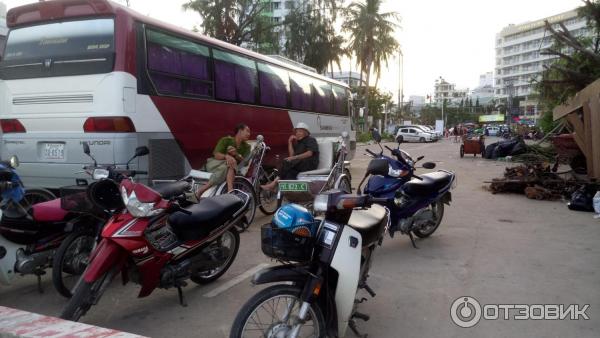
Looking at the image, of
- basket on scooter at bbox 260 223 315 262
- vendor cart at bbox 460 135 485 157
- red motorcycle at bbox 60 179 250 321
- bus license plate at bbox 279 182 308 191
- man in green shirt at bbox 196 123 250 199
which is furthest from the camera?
vendor cart at bbox 460 135 485 157

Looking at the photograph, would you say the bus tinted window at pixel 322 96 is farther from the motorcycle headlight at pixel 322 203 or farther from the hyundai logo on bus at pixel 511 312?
the motorcycle headlight at pixel 322 203

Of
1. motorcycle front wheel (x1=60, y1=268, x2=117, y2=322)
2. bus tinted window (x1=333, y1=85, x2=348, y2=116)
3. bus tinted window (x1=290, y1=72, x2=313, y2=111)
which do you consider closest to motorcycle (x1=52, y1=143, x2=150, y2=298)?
motorcycle front wheel (x1=60, y1=268, x2=117, y2=322)

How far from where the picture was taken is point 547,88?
11953 mm

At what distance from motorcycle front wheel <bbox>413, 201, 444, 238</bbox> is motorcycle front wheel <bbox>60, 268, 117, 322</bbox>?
12.8ft

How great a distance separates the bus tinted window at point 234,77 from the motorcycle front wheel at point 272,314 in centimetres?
543

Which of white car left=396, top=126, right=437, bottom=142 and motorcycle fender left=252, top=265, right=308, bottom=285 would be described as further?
white car left=396, top=126, right=437, bottom=142

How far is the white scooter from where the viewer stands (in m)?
2.70

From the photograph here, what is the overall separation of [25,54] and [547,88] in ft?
37.7

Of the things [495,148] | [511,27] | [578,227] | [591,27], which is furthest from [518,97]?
[578,227]

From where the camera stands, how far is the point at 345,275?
288 cm

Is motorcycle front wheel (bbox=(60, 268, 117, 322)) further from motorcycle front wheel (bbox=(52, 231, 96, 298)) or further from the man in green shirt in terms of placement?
the man in green shirt

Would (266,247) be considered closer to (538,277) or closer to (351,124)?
(538,277)

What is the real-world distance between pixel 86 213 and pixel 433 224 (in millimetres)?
4200

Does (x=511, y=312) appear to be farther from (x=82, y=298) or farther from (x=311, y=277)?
(x=82, y=298)
